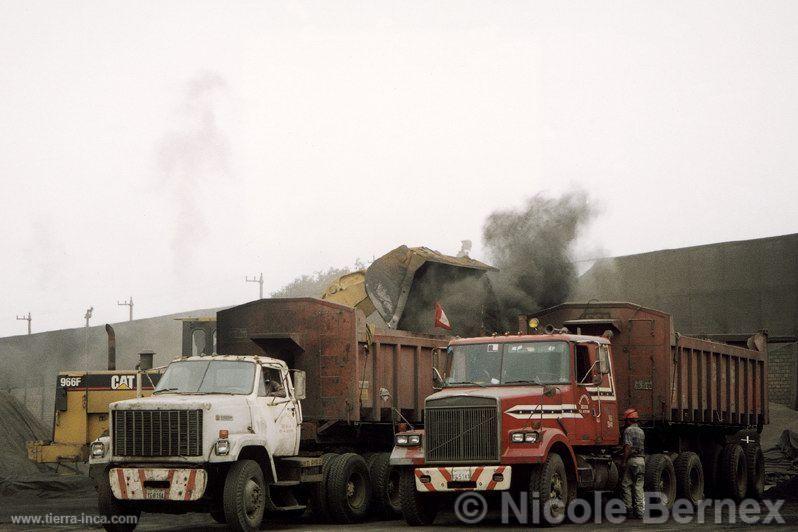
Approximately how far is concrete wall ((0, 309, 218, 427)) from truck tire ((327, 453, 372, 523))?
33.2m

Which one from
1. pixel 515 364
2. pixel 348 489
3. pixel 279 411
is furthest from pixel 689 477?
pixel 279 411

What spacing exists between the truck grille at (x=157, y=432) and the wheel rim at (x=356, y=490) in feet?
13.3

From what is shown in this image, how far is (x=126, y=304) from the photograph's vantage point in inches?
3676

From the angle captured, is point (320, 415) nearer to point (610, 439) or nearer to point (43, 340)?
point (610, 439)

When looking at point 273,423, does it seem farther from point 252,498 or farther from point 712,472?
point 712,472

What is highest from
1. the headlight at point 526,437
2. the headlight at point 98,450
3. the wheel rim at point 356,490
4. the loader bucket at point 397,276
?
the loader bucket at point 397,276

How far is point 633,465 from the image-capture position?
18.7m

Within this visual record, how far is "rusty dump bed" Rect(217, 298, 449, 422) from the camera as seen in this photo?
1923cm

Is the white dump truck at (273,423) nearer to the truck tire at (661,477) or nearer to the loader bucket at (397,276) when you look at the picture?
the loader bucket at (397,276)

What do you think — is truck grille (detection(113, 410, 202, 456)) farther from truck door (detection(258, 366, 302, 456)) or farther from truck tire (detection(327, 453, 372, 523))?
truck tire (detection(327, 453, 372, 523))

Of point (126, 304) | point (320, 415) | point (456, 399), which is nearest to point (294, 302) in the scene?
point (320, 415)

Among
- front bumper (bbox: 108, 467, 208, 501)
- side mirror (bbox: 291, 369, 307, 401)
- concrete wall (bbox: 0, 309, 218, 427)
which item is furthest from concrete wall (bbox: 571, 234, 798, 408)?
front bumper (bbox: 108, 467, 208, 501)

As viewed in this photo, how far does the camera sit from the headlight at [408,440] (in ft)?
56.7

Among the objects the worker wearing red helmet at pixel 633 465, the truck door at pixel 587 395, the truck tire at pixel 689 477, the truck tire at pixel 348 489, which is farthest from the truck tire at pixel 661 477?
the truck tire at pixel 348 489
